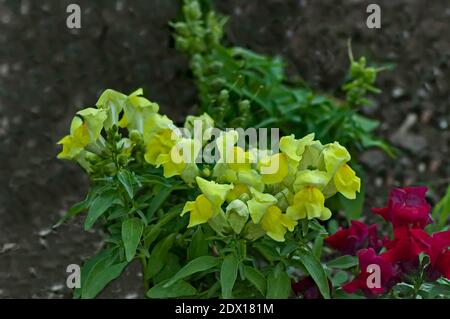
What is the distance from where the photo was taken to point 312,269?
1.50m

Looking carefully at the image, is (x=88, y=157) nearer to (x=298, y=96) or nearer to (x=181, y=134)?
(x=181, y=134)

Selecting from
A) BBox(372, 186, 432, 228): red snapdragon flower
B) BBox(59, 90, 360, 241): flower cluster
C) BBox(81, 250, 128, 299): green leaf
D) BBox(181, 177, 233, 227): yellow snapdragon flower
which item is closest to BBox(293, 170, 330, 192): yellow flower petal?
BBox(59, 90, 360, 241): flower cluster

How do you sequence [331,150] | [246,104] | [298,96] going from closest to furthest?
[331,150]
[246,104]
[298,96]

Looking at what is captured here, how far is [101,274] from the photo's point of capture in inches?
60.2

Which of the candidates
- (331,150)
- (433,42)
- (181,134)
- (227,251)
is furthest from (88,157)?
(433,42)

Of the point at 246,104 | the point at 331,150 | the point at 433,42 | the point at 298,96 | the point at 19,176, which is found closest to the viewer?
the point at 331,150

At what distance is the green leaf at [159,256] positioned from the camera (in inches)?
Answer: 62.9

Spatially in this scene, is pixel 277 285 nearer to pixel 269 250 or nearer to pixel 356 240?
pixel 269 250

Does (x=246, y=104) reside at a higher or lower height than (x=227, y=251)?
higher

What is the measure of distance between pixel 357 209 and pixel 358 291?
556 mm

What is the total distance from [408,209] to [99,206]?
551 mm

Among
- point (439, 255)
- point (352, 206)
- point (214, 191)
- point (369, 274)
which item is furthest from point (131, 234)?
point (352, 206)

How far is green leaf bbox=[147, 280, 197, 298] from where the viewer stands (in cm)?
153
